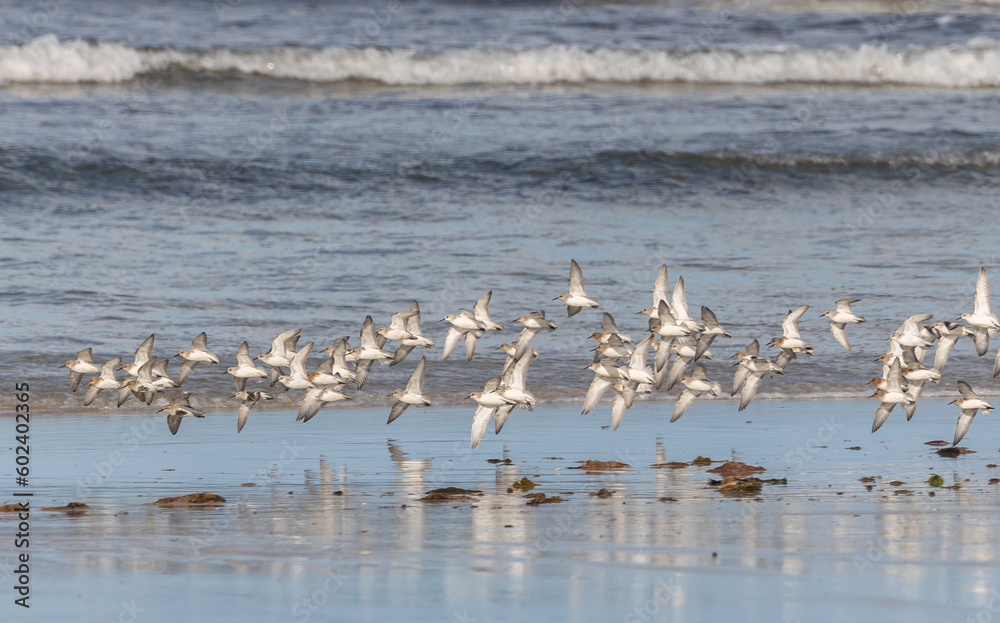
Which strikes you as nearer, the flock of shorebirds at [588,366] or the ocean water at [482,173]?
the flock of shorebirds at [588,366]

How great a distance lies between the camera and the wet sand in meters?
5.77

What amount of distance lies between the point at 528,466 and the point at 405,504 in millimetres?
1380

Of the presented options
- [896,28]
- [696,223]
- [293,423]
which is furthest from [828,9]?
[293,423]

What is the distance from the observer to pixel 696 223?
17.2m

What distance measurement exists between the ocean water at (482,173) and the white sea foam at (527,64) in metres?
0.06

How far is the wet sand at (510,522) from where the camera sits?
577cm

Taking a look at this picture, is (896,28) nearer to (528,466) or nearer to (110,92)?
(110,92)

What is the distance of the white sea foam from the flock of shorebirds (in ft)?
49.4

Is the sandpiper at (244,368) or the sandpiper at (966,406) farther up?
the sandpiper at (244,368)

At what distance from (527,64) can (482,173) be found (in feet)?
24.4

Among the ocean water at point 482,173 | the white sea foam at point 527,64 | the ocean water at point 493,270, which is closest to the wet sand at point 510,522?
the ocean water at point 493,270

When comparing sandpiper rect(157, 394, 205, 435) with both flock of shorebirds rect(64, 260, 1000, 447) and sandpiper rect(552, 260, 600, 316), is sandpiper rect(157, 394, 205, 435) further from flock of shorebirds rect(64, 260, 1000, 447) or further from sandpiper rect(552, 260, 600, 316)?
sandpiper rect(552, 260, 600, 316)

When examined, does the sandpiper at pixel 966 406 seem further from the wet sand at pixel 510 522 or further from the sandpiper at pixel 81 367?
the sandpiper at pixel 81 367

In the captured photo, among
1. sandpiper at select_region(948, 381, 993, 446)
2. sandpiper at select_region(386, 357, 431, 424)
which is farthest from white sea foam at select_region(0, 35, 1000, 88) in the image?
sandpiper at select_region(948, 381, 993, 446)
